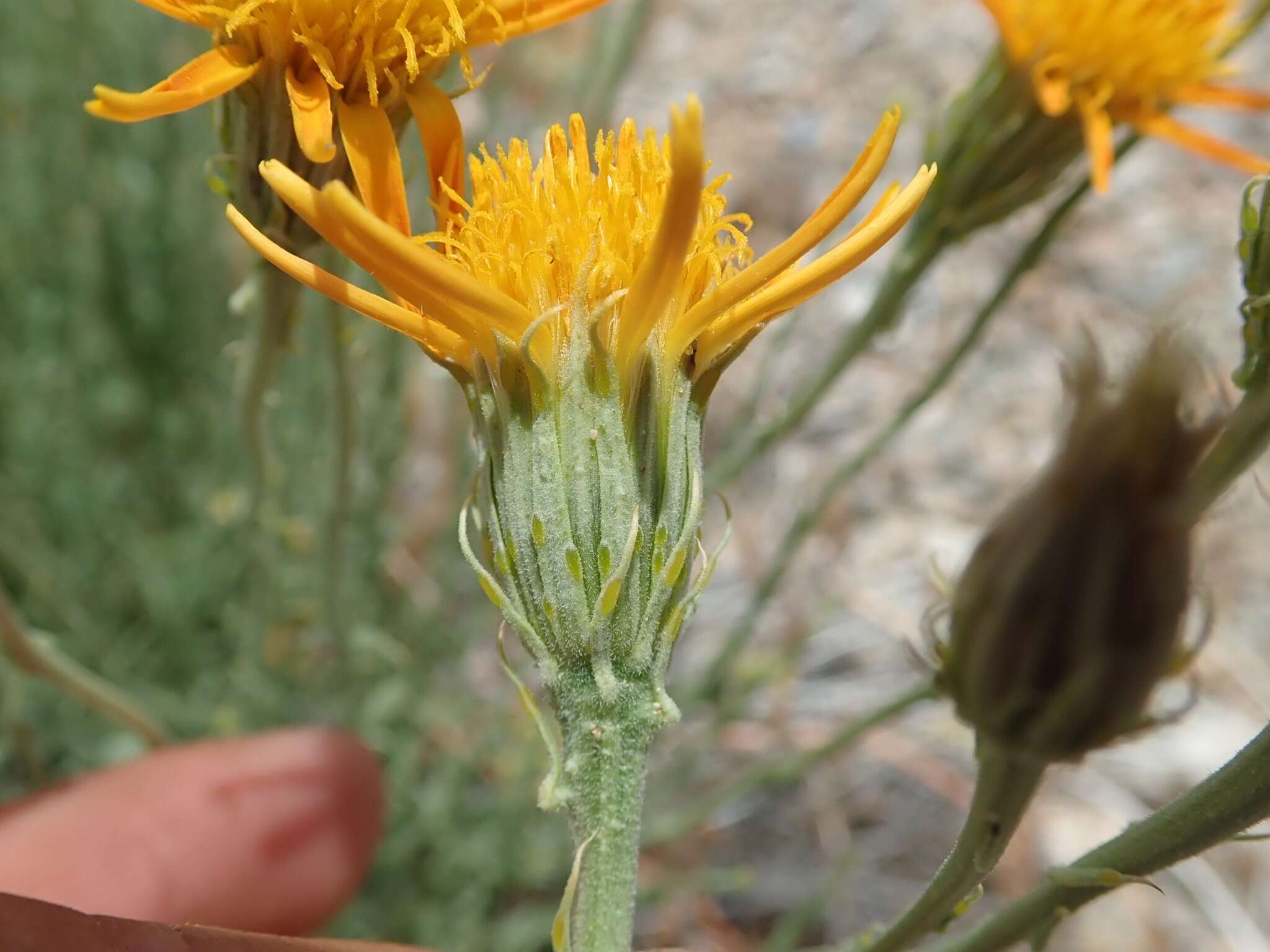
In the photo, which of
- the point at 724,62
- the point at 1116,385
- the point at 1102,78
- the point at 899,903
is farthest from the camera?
the point at 724,62

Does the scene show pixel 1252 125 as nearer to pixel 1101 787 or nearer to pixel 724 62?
pixel 724 62

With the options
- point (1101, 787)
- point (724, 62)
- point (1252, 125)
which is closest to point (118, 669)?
point (1101, 787)

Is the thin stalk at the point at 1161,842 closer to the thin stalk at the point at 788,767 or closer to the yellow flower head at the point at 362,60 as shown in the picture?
the thin stalk at the point at 788,767

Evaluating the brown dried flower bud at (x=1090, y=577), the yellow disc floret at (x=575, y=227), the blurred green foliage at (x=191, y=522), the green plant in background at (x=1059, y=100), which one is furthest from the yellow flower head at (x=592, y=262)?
the blurred green foliage at (x=191, y=522)

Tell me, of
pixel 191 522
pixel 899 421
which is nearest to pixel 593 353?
pixel 899 421

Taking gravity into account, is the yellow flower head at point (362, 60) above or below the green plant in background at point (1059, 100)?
below

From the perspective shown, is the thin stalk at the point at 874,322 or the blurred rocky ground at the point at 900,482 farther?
the blurred rocky ground at the point at 900,482

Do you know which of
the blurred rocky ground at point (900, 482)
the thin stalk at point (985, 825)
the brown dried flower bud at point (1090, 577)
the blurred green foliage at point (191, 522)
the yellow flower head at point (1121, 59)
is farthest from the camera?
the blurred rocky ground at point (900, 482)

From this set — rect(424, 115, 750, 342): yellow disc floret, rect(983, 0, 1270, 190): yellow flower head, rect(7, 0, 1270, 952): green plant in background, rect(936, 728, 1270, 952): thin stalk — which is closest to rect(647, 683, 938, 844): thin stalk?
rect(7, 0, 1270, 952): green plant in background
